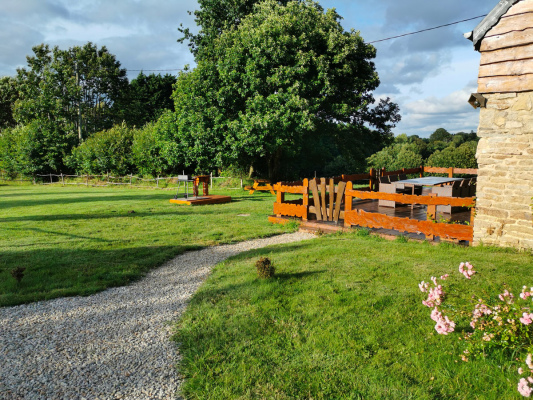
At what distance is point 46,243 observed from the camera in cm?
952

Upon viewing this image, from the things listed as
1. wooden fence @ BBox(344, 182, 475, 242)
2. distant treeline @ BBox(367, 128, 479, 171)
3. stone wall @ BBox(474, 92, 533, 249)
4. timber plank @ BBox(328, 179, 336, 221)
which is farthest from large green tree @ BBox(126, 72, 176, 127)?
stone wall @ BBox(474, 92, 533, 249)

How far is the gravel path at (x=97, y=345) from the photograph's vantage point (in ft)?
11.4

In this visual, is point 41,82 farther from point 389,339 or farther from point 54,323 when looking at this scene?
point 389,339

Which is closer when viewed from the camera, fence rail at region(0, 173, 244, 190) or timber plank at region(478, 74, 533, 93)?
timber plank at region(478, 74, 533, 93)

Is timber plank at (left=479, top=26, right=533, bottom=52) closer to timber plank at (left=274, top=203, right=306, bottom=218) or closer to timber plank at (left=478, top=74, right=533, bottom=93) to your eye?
timber plank at (left=478, top=74, right=533, bottom=93)

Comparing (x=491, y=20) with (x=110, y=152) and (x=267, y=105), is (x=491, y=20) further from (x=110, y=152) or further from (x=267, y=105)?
(x=110, y=152)

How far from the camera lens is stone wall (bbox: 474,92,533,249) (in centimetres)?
711

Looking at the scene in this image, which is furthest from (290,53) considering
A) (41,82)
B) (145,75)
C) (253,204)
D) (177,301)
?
(41,82)

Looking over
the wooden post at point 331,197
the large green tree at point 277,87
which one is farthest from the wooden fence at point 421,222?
the large green tree at point 277,87

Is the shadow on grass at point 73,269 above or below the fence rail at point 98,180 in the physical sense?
below

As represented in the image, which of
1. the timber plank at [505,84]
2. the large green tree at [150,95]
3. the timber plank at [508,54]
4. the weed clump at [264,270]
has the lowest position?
the weed clump at [264,270]

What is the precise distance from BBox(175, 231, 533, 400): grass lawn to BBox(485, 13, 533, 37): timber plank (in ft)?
13.7

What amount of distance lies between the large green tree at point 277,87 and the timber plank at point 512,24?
37.1 feet

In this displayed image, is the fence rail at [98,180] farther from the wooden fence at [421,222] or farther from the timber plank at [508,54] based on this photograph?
the timber plank at [508,54]
